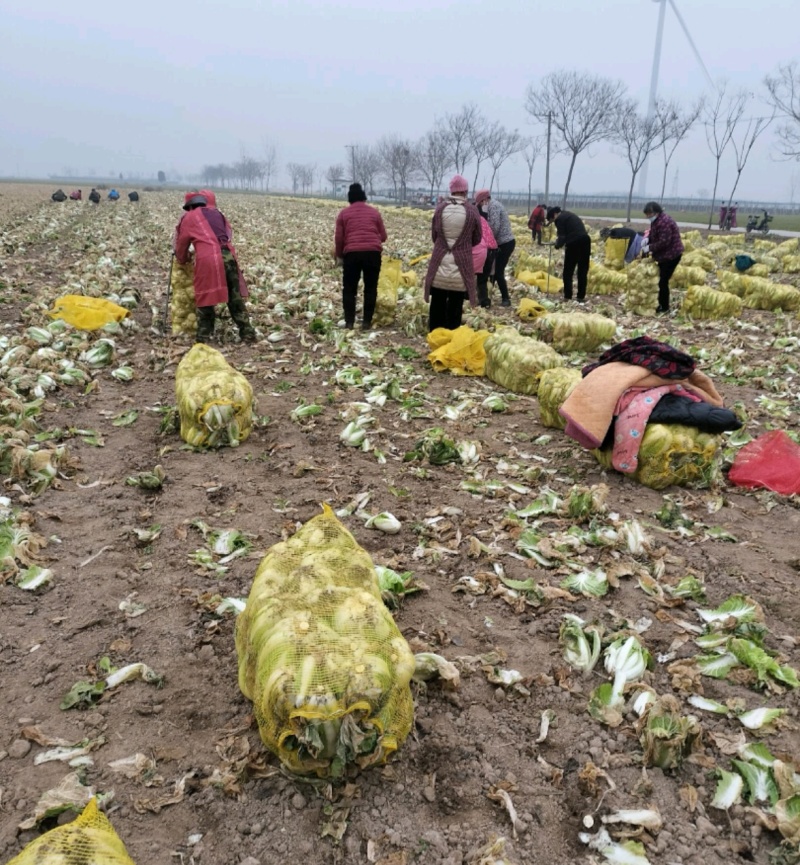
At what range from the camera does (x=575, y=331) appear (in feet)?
29.8

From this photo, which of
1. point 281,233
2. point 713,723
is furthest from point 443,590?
point 281,233

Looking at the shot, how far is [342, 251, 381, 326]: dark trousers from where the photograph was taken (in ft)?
29.9

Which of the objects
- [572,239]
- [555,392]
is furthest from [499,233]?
[555,392]

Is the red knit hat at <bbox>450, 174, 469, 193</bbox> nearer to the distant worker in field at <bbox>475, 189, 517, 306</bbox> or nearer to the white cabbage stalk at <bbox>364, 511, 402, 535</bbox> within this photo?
the distant worker in field at <bbox>475, 189, 517, 306</bbox>

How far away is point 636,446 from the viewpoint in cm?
500

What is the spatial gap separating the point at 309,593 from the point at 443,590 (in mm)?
1339

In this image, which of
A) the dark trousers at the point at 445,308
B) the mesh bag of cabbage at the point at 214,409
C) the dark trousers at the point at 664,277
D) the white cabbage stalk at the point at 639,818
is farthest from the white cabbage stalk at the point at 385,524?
the dark trousers at the point at 664,277

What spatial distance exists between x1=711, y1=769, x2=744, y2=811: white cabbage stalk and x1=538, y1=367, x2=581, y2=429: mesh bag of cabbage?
151 inches

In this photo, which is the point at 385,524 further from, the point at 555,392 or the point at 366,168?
the point at 366,168

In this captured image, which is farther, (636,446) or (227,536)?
(636,446)

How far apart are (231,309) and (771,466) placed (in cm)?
698

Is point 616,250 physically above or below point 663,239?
below

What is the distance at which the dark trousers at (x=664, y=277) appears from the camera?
11.6 m

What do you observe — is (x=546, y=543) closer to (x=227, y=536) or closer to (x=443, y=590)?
(x=443, y=590)
